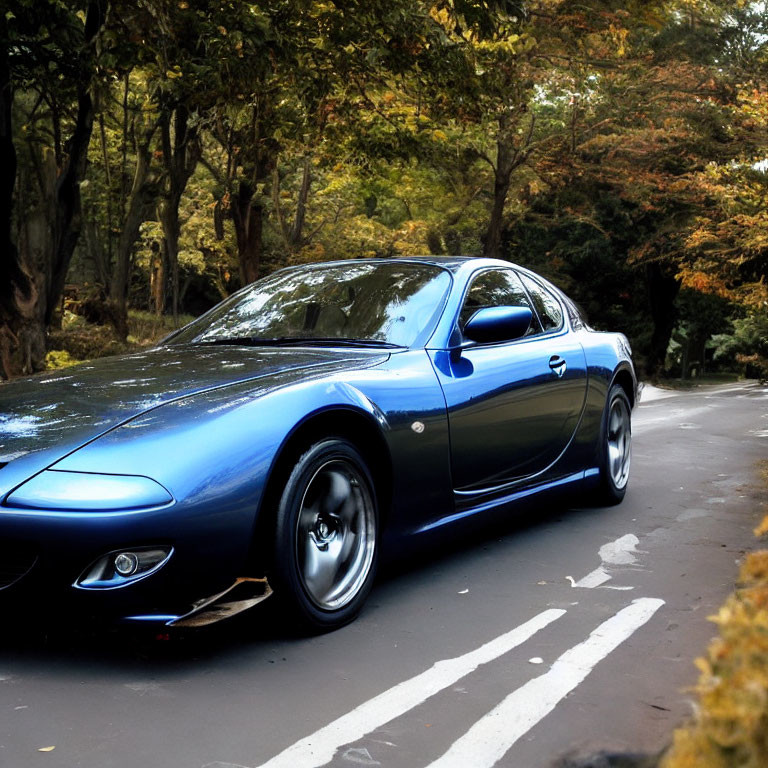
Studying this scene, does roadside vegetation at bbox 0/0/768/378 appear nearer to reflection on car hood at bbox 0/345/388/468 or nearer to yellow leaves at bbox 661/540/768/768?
reflection on car hood at bbox 0/345/388/468

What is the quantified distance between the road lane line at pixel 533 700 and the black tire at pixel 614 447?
2275mm

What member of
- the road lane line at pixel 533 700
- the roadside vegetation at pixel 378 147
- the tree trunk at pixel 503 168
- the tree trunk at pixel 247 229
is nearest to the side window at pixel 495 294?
the road lane line at pixel 533 700

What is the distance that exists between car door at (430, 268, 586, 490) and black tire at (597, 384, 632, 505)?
0.54 metres

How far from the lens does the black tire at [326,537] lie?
3.86 meters

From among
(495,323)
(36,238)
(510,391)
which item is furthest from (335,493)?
(36,238)

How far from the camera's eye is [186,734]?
3.11m

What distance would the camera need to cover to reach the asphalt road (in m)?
3.03

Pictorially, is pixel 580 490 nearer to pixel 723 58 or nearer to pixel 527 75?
pixel 527 75

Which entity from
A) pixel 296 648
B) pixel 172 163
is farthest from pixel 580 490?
pixel 172 163

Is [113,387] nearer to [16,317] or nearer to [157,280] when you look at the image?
[16,317]

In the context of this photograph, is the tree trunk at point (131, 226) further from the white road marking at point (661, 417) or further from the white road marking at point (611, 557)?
the white road marking at point (611, 557)

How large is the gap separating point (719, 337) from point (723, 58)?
25.1 metres

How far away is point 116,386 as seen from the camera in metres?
4.25

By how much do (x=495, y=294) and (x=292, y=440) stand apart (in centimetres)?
221
